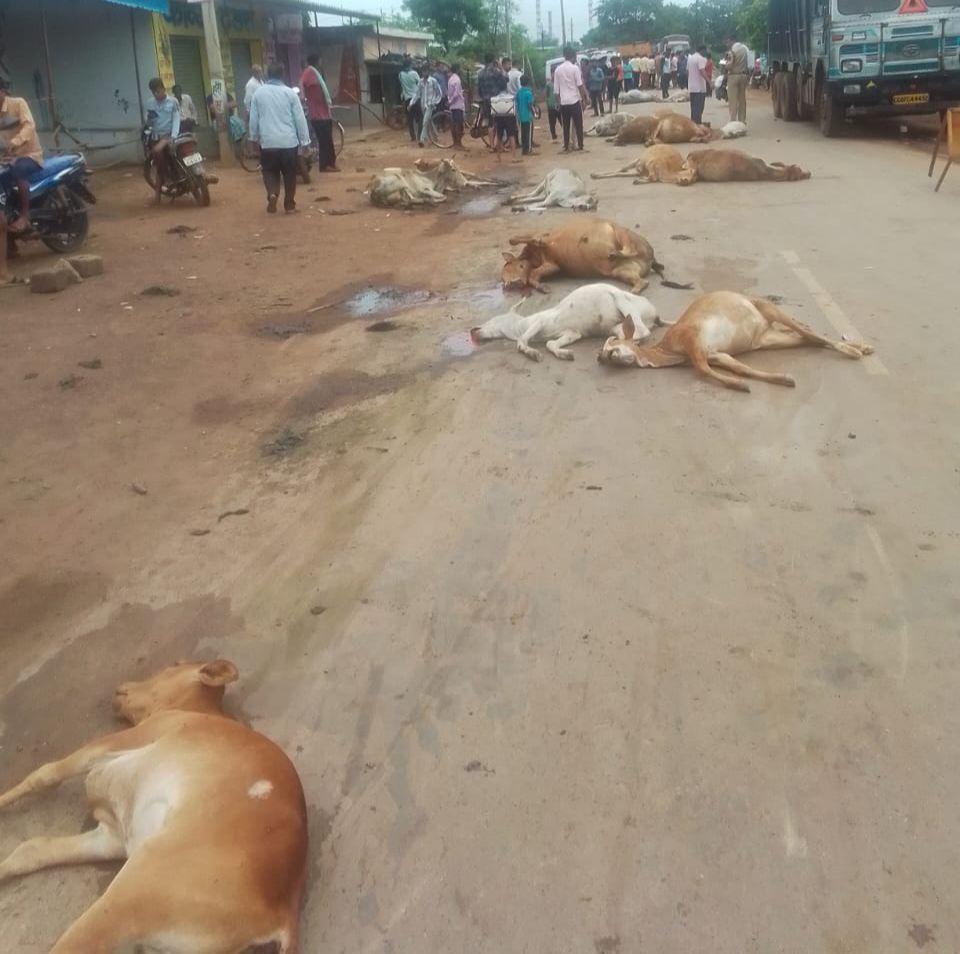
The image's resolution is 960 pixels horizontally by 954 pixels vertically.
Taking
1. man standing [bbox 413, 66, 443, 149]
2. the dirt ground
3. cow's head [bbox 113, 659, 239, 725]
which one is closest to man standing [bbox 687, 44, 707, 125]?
man standing [bbox 413, 66, 443, 149]

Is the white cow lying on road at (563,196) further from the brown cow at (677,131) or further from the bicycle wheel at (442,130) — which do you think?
the bicycle wheel at (442,130)

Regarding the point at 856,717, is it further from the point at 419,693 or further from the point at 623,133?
the point at 623,133

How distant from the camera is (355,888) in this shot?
263 centimetres

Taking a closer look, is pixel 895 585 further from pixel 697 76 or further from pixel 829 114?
pixel 697 76

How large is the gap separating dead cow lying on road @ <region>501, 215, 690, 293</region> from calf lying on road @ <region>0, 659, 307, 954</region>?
591 centimetres

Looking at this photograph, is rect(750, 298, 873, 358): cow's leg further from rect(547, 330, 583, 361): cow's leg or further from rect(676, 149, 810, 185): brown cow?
rect(676, 149, 810, 185): brown cow

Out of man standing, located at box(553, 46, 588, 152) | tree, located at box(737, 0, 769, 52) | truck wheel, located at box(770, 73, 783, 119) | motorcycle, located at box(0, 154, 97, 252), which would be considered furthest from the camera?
tree, located at box(737, 0, 769, 52)

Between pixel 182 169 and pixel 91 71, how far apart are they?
18.4 ft

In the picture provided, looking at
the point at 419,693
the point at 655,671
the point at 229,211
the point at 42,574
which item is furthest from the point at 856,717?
the point at 229,211

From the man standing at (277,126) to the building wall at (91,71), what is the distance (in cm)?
518

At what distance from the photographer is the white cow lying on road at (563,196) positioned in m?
12.5

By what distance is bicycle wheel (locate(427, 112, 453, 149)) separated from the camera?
74.4 feet


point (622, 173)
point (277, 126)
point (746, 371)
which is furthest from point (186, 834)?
point (622, 173)

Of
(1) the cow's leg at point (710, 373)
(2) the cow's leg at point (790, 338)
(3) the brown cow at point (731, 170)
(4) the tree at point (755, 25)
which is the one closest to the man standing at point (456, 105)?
(3) the brown cow at point (731, 170)
